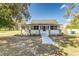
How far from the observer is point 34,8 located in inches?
117

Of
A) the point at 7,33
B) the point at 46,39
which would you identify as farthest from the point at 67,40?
the point at 7,33

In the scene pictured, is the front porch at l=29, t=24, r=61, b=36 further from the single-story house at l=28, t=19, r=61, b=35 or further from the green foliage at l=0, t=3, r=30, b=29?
the green foliage at l=0, t=3, r=30, b=29

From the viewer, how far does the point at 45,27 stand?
9.72 ft

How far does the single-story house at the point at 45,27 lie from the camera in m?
2.95

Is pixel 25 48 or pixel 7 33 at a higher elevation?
pixel 7 33

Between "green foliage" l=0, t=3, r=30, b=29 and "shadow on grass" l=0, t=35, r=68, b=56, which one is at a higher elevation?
"green foliage" l=0, t=3, r=30, b=29

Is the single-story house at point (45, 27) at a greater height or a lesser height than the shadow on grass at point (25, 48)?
greater

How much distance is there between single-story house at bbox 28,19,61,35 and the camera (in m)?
2.95

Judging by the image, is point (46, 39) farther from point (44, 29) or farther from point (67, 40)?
point (67, 40)

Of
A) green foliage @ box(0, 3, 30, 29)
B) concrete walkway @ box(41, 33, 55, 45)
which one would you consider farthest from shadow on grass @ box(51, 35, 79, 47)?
green foliage @ box(0, 3, 30, 29)

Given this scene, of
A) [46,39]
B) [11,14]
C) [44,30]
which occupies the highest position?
[11,14]

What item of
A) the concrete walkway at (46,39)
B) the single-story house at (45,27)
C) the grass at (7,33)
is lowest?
the concrete walkway at (46,39)

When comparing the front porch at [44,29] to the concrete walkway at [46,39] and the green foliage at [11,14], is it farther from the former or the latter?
the green foliage at [11,14]

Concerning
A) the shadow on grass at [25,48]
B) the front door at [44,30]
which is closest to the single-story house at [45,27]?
the front door at [44,30]
